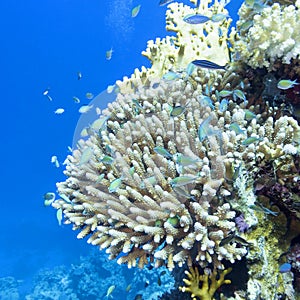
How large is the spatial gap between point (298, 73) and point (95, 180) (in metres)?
2.53

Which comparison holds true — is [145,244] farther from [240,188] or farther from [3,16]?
[3,16]

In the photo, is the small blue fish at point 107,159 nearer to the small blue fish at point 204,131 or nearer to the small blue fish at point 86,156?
the small blue fish at point 86,156

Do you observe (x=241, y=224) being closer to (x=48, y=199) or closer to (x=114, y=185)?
(x=114, y=185)

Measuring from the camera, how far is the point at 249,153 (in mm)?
3053

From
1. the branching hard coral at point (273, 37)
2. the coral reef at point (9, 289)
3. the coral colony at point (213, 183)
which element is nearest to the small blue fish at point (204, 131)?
the coral colony at point (213, 183)

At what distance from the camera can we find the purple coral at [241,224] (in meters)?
2.93

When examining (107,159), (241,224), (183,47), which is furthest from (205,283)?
(183,47)

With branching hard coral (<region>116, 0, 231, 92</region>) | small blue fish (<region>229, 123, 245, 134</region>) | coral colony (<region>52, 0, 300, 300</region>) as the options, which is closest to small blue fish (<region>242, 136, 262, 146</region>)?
coral colony (<region>52, 0, 300, 300</region>)

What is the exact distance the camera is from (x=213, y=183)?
2.85m

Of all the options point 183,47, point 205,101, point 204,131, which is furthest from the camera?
point 183,47

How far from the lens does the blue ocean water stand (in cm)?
7894

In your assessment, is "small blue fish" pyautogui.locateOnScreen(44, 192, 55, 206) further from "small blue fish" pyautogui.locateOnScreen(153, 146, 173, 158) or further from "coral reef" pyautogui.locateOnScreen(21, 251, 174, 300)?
"coral reef" pyautogui.locateOnScreen(21, 251, 174, 300)

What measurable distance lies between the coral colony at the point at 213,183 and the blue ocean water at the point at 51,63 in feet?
216

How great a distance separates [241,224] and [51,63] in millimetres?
99872
